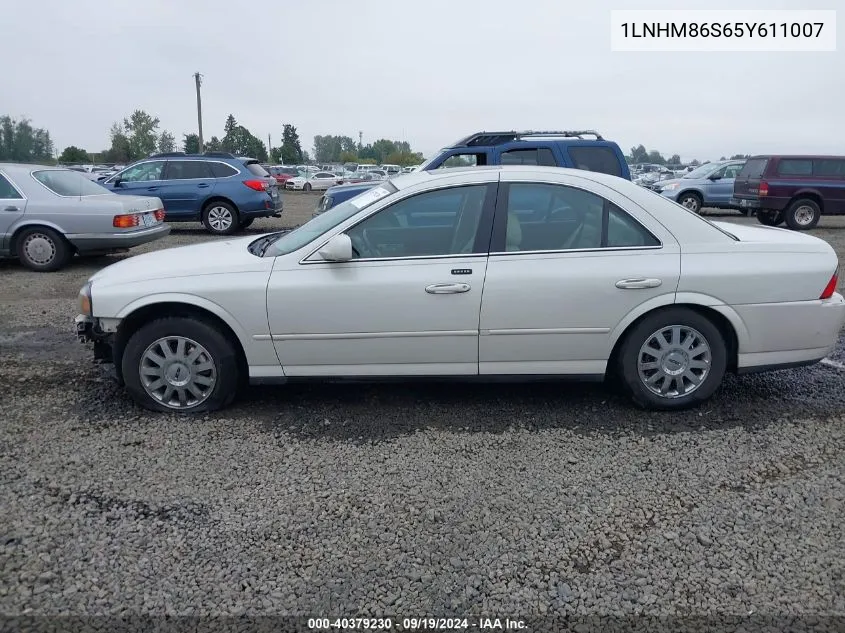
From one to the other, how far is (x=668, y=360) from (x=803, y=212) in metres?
14.0

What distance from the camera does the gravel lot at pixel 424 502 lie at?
2.70m

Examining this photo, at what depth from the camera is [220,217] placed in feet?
47.1

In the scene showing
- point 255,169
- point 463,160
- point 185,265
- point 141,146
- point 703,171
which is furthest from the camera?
point 141,146

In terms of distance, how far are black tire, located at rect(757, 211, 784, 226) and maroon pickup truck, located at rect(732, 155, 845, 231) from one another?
0.16 meters

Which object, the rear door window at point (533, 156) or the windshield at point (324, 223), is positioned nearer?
the windshield at point (324, 223)

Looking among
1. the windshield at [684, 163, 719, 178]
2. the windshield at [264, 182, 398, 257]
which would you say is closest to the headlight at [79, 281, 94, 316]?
the windshield at [264, 182, 398, 257]

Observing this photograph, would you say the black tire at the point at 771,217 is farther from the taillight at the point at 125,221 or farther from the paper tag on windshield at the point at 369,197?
the paper tag on windshield at the point at 369,197

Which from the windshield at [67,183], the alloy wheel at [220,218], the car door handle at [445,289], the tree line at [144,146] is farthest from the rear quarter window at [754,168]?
the tree line at [144,146]

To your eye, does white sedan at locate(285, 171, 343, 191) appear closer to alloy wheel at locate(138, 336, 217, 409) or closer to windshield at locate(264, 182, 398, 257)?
windshield at locate(264, 182, 398, 257)

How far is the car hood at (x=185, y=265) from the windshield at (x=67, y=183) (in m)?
5.95

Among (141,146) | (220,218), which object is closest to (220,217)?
(220,218)

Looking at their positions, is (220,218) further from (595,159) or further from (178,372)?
A: (178,372)

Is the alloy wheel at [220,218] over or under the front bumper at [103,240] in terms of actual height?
over

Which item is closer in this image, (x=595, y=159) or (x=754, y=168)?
(x=595, y=159)
